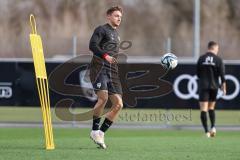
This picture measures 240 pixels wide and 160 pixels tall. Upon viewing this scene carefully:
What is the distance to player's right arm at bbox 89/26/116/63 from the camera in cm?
1392

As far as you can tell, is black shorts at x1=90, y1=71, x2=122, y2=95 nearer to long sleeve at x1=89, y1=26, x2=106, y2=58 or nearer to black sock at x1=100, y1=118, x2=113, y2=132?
long sleeve at x1=89, y1=26, x2=106, y2=58

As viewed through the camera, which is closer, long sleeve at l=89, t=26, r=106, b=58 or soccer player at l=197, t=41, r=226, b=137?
long sleeve at l=89, t=26, r=106, b=58

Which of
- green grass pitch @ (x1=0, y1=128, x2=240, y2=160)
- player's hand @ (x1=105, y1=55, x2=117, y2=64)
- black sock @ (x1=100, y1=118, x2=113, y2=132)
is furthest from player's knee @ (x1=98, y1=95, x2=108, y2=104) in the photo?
green grass pitch @ (x1=0, y1=128, x2=240, y2=160)

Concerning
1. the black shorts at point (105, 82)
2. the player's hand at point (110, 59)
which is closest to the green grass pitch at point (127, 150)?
the black shorts at point (105, 82)

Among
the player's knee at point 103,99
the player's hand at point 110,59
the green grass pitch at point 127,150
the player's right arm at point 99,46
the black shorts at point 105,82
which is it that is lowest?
the green grass pitch at point 127,150

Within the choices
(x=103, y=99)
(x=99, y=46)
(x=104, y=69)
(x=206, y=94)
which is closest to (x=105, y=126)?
(x=103, y=99)

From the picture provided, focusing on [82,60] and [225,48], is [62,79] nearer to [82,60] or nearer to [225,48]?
[82,60]

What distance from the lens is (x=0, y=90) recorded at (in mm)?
22891

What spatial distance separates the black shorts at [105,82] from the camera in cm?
1413

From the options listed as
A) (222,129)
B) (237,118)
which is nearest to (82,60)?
(222,129)

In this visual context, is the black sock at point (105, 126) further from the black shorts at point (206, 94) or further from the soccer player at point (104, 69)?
the black shorts at point (206, 94)

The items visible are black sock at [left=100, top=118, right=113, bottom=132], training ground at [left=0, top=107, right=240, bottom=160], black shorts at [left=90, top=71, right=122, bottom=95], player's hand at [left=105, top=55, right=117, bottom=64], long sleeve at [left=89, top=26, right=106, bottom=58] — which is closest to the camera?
training ground at [left=0, top=107, right=240, bottom=160]

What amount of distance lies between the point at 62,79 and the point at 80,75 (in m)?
0.57

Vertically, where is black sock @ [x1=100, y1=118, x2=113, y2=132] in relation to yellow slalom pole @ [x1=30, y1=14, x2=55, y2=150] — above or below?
below
